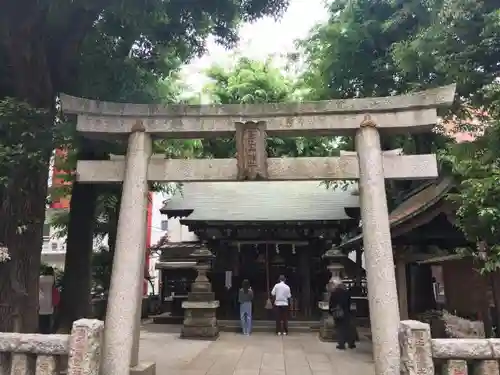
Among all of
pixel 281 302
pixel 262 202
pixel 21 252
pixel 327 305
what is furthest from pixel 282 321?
pixel 21 252

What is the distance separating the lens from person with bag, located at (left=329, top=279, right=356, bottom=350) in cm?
1084

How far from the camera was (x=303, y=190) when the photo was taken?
19.8 m

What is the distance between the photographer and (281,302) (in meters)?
13.2

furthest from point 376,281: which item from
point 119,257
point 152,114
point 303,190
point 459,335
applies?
point 303,190

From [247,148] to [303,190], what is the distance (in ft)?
42.9

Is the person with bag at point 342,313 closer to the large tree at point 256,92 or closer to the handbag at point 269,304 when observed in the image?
the handbag at point 269,304

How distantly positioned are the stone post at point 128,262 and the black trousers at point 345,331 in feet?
20.0

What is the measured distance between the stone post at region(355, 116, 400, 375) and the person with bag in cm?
472

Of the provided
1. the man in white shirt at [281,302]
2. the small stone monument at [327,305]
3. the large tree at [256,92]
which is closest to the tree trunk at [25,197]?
the man in white shirt at [281,302]

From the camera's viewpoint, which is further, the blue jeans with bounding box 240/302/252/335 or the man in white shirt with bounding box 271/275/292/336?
the blue jeans with bounding box 240/302/252/335

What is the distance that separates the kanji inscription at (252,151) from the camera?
22.7 ft

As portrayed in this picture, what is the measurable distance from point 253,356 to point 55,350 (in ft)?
18.7

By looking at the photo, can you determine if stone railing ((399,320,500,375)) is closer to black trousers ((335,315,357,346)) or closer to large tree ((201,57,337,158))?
black trousers ((335,315,357,346))

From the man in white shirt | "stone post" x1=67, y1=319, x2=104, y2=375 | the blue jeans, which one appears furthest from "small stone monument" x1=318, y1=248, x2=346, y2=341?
"stone post" x1=67, y1=319, x2=104, y2=375
